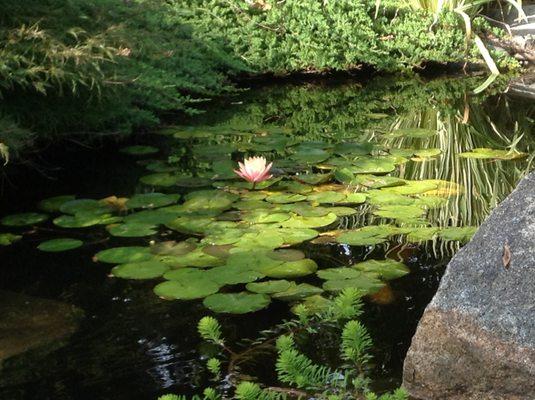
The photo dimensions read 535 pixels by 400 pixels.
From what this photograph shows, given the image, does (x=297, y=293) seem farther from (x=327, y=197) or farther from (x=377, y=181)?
(x=377, y=181)

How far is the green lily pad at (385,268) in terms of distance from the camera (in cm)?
329

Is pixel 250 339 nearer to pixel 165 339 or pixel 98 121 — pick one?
pixel 165 339

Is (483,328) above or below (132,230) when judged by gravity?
above

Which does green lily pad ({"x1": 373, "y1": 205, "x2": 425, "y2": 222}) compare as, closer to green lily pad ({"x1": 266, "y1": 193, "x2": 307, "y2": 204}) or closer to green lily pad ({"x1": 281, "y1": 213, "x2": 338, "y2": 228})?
green lily pad ({"x1": 281, "y1": 213, "x2": 338, "y2": 228})

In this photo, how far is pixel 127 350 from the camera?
282 centimetres

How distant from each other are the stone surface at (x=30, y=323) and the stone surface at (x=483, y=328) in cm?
117

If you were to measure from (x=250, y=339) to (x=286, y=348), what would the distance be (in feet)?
2.54

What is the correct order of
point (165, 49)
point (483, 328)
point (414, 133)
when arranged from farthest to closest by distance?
point (165, 49) → point (414, 133) → point (483, 328)

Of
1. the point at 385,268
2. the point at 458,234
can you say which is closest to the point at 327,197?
the point at 458,234

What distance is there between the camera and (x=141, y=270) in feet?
10.9

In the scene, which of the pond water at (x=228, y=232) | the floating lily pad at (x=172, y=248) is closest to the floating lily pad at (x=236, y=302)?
the pond water at (x=228, y=232)

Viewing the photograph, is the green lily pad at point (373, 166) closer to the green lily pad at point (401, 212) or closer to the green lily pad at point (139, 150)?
the green lily pad at point (401, 212)

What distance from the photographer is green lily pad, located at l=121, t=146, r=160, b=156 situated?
5.04m

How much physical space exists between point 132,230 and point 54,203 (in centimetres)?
62
